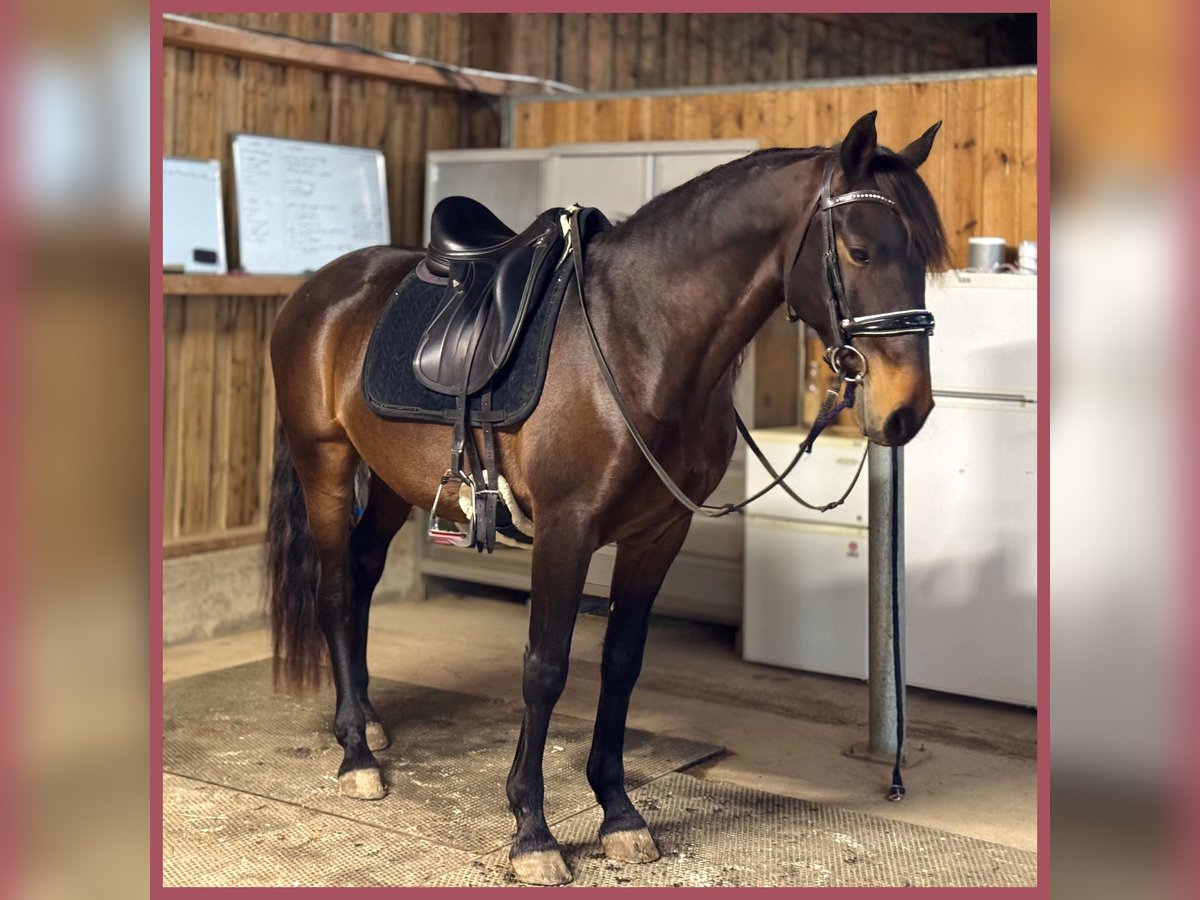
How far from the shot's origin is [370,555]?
11.7 feet

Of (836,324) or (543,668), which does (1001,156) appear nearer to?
(836,324)

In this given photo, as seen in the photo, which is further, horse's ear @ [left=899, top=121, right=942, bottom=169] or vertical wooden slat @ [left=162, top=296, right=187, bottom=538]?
vertical wooden slat @ [left=162, top=296, right=187, bottom=538]

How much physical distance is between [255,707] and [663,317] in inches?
81.8

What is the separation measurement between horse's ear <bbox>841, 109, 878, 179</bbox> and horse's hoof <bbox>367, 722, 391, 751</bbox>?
2.03 m

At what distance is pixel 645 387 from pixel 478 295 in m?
0.49

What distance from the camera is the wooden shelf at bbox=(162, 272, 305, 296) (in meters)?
4.61

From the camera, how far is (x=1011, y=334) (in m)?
3.99

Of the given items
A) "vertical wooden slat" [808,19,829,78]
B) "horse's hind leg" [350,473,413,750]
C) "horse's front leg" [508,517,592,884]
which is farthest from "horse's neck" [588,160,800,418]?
"vertical wooden slat" [808,19,829,78]

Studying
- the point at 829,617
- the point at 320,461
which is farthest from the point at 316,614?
the point at 829,617

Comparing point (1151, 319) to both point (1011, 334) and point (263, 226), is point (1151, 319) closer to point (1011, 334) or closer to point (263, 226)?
point (1011, 334)

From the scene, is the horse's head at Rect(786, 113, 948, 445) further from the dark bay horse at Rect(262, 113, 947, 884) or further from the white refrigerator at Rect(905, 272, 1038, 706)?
the white refrigerator at Rect(905, 272, 1038, 706)

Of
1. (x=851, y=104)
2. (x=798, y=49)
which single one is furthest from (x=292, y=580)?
(x=798, y=49)

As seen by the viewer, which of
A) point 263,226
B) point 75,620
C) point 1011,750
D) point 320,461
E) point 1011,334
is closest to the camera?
point 75,620

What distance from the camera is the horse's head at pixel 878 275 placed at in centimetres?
228
